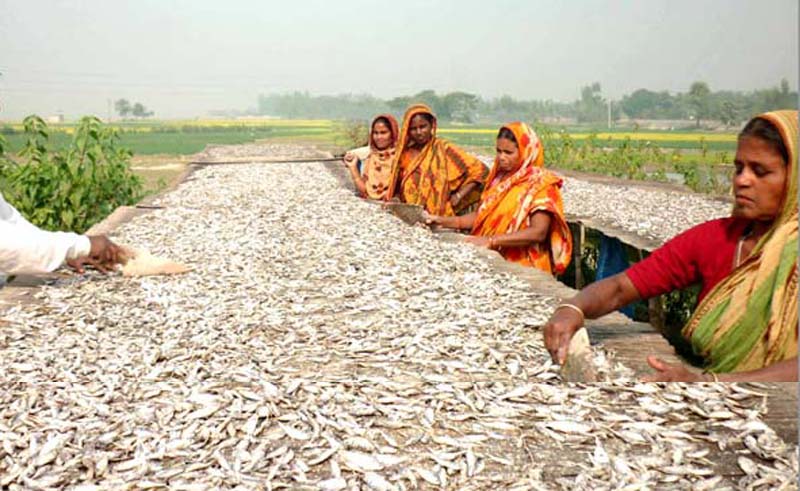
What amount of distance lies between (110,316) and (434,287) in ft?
3.99

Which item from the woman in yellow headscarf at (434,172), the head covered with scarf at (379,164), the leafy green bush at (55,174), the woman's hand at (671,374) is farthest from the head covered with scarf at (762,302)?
the leafy green bush at (55,174)

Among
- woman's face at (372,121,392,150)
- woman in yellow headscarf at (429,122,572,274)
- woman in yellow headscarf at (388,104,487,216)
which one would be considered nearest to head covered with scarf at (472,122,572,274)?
woman in yellow headscarf at (429,122,572,274)

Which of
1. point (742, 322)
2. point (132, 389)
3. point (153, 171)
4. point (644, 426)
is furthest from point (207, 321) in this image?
point (153, 171)

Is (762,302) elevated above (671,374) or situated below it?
above

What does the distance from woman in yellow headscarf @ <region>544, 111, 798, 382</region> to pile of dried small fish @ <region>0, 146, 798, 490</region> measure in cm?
15

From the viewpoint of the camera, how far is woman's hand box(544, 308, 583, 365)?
2.15m

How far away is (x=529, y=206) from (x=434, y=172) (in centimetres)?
150

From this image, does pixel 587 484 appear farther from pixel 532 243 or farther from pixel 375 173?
pixel 375 173

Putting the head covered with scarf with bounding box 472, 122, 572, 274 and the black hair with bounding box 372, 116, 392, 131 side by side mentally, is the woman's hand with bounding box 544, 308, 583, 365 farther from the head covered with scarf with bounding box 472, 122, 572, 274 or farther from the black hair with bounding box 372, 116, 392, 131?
the black hair with bounding box 372, 116, 392, 131

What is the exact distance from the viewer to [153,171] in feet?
64.5

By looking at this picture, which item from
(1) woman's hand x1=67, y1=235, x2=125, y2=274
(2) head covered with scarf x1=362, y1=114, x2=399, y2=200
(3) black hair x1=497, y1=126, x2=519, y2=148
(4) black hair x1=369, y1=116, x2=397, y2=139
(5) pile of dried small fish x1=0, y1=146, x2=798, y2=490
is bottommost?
(5) pile of dried small fish x1=0, y1=146, x2=798, y2=490

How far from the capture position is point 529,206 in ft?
13.8

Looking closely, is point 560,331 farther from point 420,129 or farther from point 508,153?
point 420,129

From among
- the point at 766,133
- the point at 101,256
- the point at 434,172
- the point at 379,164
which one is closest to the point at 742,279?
the point at 766,133
